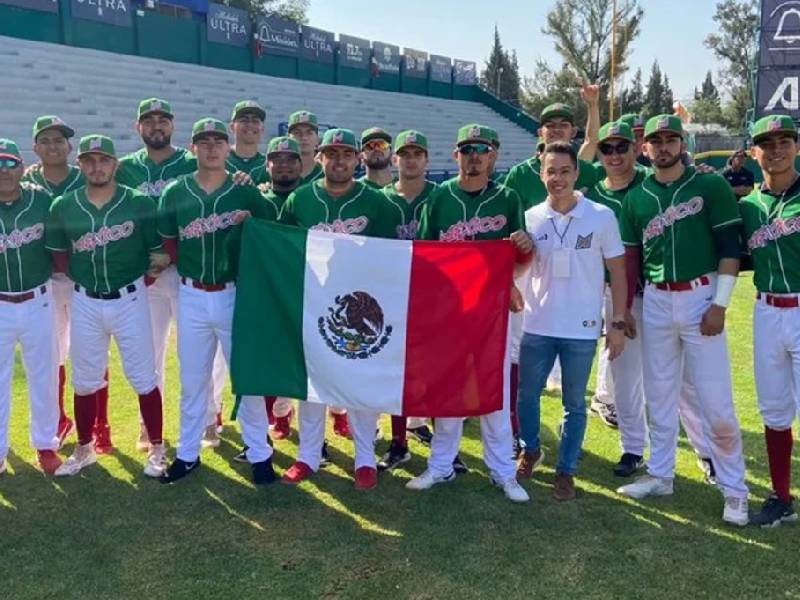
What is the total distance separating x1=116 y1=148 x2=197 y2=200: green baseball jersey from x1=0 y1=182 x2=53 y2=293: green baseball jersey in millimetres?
807

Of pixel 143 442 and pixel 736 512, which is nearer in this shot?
pixel 736 512

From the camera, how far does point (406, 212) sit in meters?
4.88

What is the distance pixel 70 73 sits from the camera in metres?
18.8

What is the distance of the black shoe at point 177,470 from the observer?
186 inches

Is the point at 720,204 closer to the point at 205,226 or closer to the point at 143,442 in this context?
the point at 205,226

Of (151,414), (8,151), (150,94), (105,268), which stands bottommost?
(151,414)

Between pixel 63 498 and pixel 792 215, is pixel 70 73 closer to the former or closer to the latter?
pixel 63 498

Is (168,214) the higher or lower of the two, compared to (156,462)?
higher

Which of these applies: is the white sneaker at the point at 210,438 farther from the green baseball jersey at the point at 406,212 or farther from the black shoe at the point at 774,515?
the black shoe at the point at 774,515

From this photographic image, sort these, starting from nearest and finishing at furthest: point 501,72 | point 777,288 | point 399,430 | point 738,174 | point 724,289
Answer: point 777,288, point 724,289, point 399,430, point 738,174, point 501,72

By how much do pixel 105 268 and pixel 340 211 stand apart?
149 cm

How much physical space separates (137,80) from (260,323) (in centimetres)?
1831

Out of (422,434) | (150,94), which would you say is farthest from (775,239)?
(150,94)

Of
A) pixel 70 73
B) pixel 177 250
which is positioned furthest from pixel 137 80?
pixel 177 250
